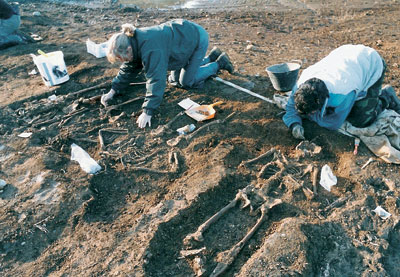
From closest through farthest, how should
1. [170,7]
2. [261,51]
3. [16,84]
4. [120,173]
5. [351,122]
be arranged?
[120,173] → [351,122] → [16,84] → [261,51] → [170,7]

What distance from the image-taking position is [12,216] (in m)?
3.61

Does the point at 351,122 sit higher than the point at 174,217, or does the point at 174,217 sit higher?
the point at 351,122

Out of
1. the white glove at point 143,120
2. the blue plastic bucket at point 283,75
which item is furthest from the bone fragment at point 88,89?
the blue plastic bucket at point 283,75

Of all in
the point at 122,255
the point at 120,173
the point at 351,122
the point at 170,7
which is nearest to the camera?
the point at 122,255

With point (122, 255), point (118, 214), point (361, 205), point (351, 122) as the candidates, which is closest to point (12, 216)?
point (118, 214)

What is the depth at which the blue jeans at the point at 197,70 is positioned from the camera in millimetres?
5145

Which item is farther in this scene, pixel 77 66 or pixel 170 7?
pixel 170 7

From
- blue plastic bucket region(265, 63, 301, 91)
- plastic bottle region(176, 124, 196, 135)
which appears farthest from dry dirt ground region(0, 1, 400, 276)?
blue plastic bucket region(265, 63, 301, 91)

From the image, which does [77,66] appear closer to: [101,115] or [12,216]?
[101,115]

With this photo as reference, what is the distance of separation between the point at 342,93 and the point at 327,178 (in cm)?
111

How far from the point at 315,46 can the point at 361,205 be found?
16.2 ft

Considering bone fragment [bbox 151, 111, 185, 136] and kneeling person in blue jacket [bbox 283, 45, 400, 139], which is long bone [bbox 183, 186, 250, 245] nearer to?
kneeling person in blue jacket [bbox 283, 45, 400, 139]

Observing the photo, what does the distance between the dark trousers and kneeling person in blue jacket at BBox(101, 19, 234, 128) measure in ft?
8.19

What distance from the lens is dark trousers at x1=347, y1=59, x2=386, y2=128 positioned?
434 cm
